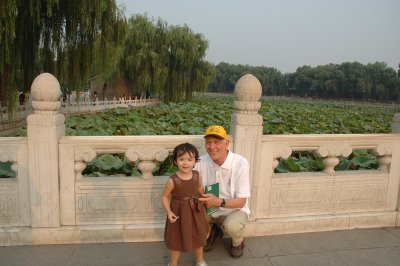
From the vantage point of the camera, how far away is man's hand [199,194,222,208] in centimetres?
207

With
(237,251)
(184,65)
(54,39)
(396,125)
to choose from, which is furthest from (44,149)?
(184,65)

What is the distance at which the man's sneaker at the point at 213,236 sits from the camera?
2545mm

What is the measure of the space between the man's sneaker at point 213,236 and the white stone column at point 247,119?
62cm

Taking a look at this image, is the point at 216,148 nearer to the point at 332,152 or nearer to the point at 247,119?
the point at 247,119

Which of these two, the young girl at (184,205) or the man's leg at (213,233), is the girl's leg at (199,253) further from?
the man's leg at (213,233)

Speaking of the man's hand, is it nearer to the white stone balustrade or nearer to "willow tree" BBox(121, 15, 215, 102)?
the white stone balustrade

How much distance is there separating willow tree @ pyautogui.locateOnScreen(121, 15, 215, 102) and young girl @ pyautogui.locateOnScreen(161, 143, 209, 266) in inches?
812

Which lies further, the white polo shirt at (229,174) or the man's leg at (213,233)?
the man's leg at (213,233)

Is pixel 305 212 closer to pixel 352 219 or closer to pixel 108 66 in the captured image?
pixel 352 219

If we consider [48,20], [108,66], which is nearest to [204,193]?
[48,20]

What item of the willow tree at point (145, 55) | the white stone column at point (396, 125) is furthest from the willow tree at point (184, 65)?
the white stone column at point (396, 125)

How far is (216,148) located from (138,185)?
825 millimetres

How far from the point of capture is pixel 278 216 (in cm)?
287

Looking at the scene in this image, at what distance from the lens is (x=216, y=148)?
2.21 metres
